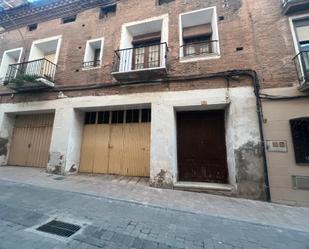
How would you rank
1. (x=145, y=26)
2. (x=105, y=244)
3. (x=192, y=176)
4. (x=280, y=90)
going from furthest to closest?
(x=145, y=26) → (x=192, y=176) → (x=280, y=90) → (x=105, y=244)

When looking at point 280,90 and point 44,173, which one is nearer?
point 280,90

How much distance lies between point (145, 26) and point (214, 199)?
7350 millimetres

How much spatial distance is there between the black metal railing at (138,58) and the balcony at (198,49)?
2.98ft

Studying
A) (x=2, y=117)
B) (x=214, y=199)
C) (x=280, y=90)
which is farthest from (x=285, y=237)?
(x=2, y=117)

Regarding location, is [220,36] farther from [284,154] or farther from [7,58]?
[7,58]

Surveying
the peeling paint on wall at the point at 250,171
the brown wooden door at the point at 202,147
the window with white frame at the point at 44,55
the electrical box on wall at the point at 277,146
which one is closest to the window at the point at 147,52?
the brown wooden door at the point at 202,147

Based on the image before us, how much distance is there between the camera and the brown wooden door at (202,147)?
20.0 ft

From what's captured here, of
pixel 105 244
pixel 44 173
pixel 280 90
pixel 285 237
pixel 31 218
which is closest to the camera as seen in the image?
pixel 105 244

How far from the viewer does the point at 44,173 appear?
6.98 meters

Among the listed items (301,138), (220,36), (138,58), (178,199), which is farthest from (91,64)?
(301,138)

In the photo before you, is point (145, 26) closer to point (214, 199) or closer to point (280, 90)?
point (280, 90)

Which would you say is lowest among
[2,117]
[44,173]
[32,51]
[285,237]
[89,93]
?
[285,237]

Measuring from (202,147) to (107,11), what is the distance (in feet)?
26.1

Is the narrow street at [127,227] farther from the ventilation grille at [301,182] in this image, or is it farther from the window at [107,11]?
the window at [107,11]
